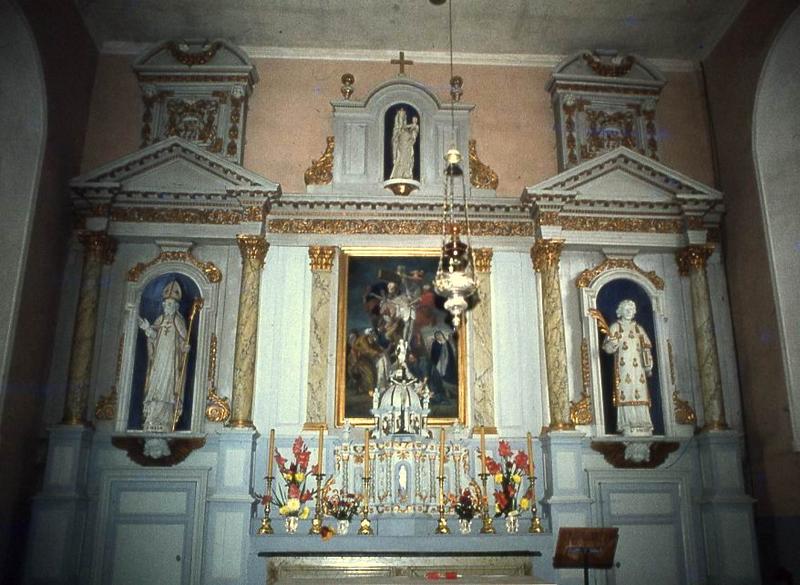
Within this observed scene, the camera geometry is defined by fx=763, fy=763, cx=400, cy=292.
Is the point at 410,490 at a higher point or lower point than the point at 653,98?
lower

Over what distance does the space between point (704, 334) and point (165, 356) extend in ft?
21.0

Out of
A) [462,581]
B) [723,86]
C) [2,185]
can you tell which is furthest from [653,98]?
[2,185]

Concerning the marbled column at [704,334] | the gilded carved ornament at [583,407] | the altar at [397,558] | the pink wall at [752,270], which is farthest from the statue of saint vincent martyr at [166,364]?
the pink wall at [752,270]

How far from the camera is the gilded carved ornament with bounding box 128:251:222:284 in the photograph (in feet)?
31.1

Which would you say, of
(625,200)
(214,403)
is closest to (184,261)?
(214,403)

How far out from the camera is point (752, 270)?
9.05m

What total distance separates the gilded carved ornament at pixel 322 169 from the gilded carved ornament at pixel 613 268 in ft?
11.4

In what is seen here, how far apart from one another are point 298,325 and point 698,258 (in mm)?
5019

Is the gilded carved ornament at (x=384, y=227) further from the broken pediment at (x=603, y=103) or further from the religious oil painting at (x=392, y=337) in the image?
the broken pediment at (x=603, y=103)

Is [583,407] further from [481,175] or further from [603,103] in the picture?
[603,103]

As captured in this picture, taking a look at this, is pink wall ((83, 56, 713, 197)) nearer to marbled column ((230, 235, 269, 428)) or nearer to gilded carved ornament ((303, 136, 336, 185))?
gilded carved ornament ((303, 136, 336, 185))

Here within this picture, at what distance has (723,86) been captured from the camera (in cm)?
995

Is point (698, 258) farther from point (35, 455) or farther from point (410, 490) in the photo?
point (35, 455)

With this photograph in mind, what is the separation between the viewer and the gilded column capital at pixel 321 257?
952 centimetres
